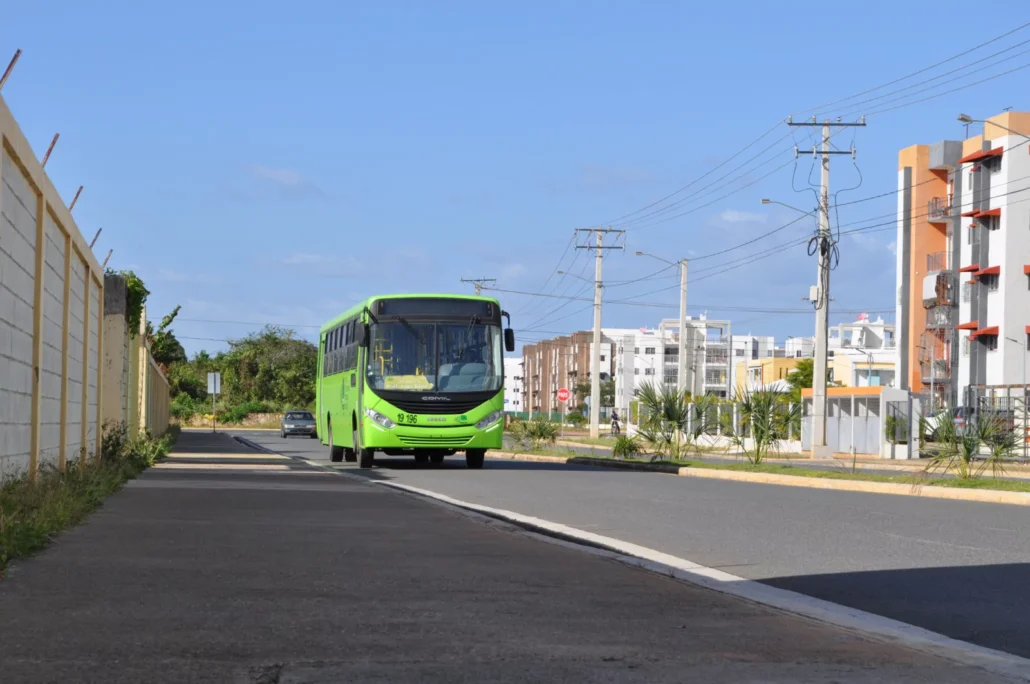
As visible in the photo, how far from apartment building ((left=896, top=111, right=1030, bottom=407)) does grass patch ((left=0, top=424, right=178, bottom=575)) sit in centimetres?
5060

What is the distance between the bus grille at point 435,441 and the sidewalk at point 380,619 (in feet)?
55.0

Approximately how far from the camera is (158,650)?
6.59 meters

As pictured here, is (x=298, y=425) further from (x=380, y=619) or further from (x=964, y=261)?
(x=380, y=619)

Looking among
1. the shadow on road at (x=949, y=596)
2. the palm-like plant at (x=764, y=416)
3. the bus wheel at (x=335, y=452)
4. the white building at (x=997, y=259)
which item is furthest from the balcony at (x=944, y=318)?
the shadow on road at (x=949, y=596)

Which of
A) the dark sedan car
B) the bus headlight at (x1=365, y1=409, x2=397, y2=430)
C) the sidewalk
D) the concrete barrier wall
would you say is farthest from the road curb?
the dark sedan car

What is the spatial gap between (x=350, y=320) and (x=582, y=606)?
25.4 metres

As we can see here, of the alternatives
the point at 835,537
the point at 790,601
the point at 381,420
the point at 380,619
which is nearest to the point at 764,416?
the point at 381,420

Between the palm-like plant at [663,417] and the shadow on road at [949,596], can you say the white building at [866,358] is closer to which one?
the palm-like plant at [663,417]

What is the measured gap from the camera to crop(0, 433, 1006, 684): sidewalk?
6.31 m

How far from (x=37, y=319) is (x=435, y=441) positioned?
49.7ft

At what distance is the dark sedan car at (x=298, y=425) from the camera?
68.2 metres

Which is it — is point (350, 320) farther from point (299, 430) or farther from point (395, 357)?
point (299, 430)

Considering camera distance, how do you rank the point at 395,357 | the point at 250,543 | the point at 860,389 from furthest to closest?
1. the point at 860,389
2. the point at 395,357
3. the point at 250,543

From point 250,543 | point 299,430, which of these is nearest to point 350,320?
point 250,543
